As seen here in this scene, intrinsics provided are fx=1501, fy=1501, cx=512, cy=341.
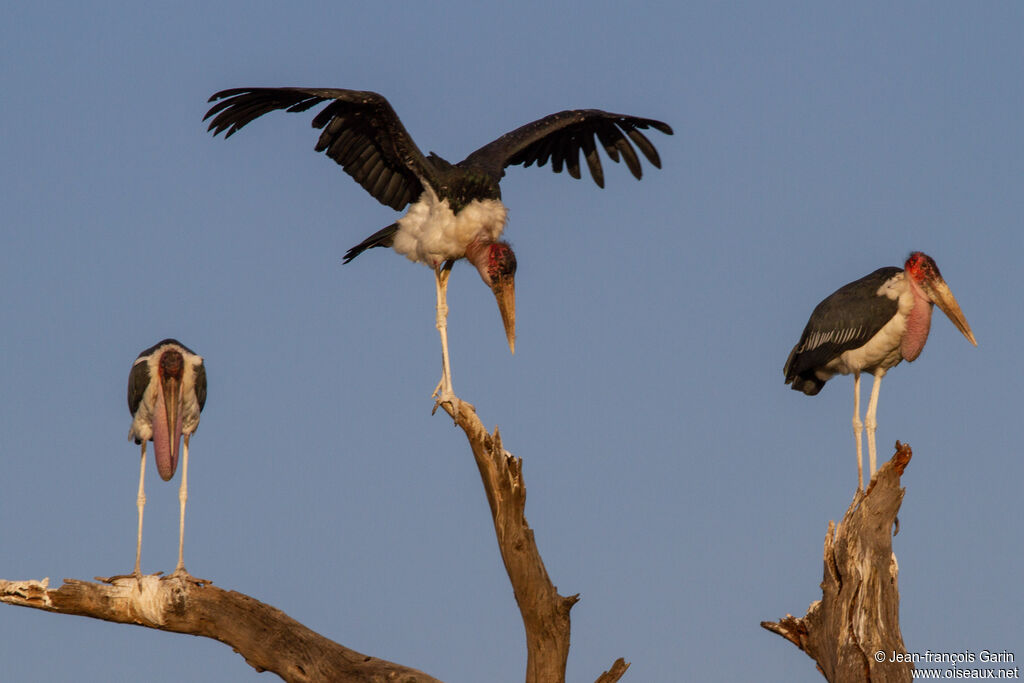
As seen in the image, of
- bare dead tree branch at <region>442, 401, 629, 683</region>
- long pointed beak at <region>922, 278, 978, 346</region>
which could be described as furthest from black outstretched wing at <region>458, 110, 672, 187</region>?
bare dead tree branch at <region>442, 401, 629, 683</region>

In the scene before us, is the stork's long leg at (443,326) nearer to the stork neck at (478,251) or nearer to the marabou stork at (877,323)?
the stork neck at (478,251)

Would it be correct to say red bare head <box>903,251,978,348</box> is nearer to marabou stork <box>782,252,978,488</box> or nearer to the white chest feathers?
marabou stork <box>782,252,978,488</box>

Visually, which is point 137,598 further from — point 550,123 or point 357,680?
point 550,123

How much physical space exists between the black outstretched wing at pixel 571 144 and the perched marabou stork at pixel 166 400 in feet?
8.77

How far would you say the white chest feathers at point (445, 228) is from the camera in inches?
449

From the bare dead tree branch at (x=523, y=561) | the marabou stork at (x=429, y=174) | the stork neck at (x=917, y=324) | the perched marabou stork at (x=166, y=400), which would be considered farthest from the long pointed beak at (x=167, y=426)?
the stork neck at (x=917, y=324)

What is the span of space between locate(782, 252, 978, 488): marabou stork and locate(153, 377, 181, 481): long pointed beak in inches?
197

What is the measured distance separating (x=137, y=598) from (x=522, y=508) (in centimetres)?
262

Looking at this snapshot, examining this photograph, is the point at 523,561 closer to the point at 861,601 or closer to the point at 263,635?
the point at 263,635

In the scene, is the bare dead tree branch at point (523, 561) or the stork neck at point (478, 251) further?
the stork neck at point (478, 251)

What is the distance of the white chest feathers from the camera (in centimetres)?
1141

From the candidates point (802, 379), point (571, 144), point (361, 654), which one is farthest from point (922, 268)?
point (361, 654)

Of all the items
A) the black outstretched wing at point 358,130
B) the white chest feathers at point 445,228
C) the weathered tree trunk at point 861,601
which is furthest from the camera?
the white chest feathers at point 445,228

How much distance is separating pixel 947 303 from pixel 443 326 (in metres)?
3.88
